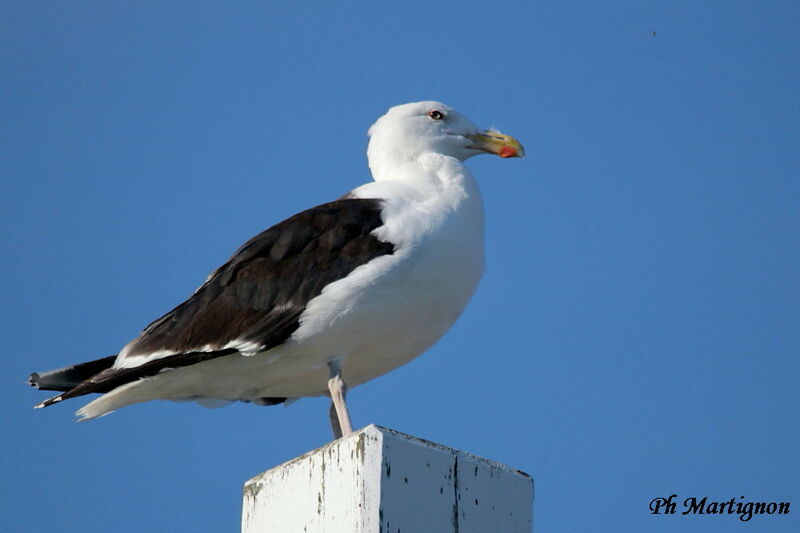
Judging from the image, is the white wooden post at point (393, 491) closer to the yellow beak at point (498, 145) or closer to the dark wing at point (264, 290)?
the dark wing at point (264, 290)

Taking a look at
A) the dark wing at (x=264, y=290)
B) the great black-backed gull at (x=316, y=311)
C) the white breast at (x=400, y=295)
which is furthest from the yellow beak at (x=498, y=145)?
the dark wing at (x=264, y=290)

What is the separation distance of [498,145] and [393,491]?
4656mm

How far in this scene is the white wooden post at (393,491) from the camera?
4.18 m

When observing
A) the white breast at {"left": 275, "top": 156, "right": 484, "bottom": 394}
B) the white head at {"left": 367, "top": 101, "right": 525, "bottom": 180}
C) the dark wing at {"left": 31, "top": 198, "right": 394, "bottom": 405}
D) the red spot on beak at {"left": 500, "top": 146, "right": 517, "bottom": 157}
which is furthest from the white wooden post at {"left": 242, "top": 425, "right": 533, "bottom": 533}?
the red spot on beak at {"left": 500, "top": 146, "right": 517, "bottom": 157}

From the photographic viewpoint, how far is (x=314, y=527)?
4348 mm

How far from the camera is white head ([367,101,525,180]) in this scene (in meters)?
8.27

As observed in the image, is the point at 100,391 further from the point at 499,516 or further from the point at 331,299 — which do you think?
the point at 499,516

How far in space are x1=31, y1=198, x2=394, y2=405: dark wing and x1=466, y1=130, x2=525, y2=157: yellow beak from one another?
1452 mm

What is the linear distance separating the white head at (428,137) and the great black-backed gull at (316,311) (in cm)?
67

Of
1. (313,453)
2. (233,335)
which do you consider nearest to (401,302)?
(233,335)

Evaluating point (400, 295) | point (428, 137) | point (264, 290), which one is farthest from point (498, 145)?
point (264, 290)

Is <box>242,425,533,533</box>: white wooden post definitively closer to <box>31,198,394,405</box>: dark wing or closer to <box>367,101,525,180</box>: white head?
<box>31,198,394,405</box>: dark wing

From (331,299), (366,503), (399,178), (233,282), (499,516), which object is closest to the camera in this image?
(366,503)

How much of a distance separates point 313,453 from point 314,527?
300 mm
